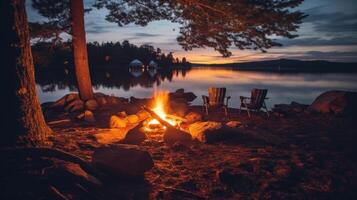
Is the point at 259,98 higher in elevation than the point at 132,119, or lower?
higher

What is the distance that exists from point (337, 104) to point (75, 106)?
8.13 m

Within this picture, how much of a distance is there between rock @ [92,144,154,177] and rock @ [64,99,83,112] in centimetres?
555

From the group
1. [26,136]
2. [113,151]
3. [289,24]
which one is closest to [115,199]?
[113,151]

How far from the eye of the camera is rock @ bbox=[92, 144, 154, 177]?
10.9 feet

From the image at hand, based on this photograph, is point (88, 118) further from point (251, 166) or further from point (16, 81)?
point (251, 166)

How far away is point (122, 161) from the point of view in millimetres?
3379

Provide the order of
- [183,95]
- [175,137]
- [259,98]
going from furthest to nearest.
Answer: [183,95] → [259,98] → [175,137]

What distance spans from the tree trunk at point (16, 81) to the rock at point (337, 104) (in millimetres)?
7750

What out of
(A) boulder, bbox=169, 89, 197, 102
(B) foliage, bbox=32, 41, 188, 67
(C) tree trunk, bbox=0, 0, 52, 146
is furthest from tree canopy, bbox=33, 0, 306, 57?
(B) foliage, bbox=32, 41, 188, 67

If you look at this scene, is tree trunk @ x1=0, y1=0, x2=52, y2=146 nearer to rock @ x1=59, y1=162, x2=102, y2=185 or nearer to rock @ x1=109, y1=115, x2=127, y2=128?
rock @ x1=59, y1=162, x2=102, y2=185

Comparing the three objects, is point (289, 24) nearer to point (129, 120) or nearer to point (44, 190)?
point (129, 120)

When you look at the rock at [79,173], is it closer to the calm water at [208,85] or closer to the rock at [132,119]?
the rock at [132,119]

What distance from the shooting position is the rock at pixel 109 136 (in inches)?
214

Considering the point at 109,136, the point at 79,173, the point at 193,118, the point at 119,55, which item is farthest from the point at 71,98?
the point at 119,55
